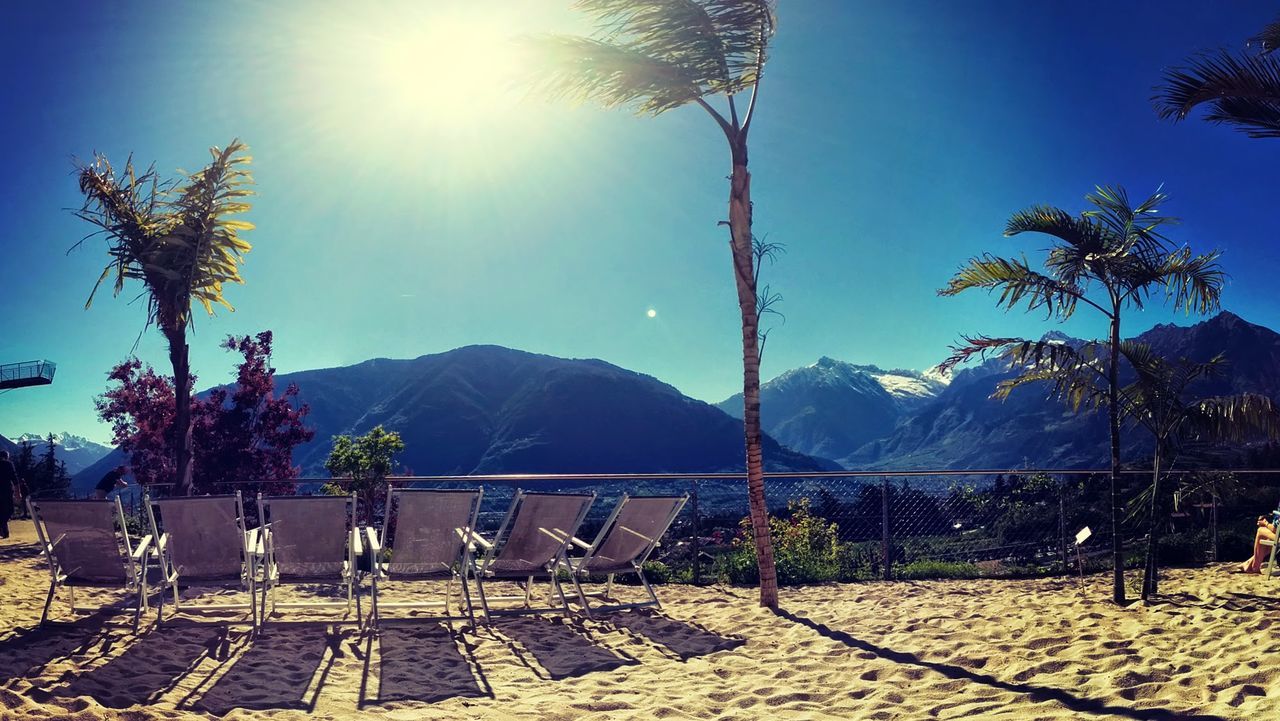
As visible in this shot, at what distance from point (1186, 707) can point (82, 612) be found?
6.81 m

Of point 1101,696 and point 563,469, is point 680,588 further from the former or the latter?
point 563,469

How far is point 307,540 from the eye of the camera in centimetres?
525

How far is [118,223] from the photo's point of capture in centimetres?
1029

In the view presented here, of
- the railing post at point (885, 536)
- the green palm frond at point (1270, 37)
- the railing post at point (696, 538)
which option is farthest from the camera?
the railing post at point (885, 536)

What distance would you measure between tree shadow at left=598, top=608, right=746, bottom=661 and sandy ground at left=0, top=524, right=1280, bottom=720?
23mm

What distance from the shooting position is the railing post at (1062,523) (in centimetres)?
896

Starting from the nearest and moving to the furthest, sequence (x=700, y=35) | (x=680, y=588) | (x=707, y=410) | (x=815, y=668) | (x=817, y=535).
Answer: (x=815, y=668)
(x=700, y=35)
(x=680, y=588)
(x=817, y=535)
(x=707, y=410)

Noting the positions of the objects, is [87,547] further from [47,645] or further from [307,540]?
[307,540]

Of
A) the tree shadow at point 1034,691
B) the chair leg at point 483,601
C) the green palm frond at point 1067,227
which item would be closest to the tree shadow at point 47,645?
the chair leg at point 483,601

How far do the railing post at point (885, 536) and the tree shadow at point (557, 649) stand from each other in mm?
3934

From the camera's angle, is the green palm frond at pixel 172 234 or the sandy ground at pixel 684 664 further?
the green palm frond at pixel 172 234

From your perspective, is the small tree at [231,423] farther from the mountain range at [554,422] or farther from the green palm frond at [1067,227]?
the mountain range at [554,422]

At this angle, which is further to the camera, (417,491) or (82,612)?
(82,612)

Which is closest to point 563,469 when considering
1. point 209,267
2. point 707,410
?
point 707,410
